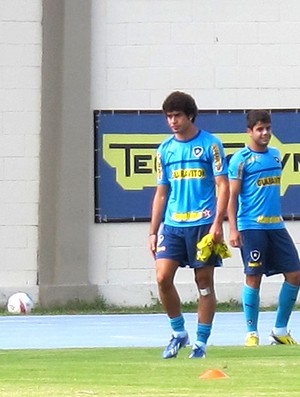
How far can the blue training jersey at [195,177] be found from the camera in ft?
32.6

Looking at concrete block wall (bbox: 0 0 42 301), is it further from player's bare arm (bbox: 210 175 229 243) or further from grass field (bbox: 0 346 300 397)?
player's bare arm (bbox: 210 175 229 243)

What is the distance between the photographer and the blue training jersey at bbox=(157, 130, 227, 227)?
32.6 ft

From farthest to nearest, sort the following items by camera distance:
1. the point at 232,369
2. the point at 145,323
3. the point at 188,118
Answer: the point at 145,323 < the point at 188,118 < the point at 232,369

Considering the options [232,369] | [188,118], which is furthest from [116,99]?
[232,369]

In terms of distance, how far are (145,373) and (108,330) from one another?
206 inches

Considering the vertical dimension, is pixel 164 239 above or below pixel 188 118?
below

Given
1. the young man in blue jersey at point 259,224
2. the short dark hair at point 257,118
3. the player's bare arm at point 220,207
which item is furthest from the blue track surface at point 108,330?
the player's bare arm at point 220,207

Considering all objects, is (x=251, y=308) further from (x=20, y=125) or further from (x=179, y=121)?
(x=20, y=125)

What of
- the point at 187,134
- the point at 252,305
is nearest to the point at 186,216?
the point at 187,134

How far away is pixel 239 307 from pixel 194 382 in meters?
9.14

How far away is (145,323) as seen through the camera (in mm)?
14969

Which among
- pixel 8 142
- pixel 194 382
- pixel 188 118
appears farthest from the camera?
pixel 8 142

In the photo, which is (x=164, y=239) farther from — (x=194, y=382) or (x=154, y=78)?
(x=154, y=78)

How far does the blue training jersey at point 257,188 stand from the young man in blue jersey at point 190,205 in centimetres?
122
